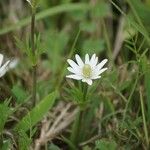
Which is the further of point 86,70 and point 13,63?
point 13,63

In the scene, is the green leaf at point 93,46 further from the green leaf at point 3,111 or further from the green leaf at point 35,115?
the green leaf at point 3,111

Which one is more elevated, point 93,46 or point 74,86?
point 93,46

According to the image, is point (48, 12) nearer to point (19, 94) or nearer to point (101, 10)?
point (101, 10)

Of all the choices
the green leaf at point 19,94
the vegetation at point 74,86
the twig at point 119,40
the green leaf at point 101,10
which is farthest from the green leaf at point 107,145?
the green leaf at point 101,10

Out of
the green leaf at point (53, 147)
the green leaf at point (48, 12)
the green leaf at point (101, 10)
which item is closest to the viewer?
the green leaf at point (53, 147)

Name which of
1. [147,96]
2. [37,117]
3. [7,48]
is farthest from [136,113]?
[7,48]

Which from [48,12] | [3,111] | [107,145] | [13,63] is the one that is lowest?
[107,145]

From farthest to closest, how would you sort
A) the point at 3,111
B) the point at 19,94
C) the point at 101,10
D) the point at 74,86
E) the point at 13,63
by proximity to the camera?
the point at 101,10 < the point at 13,63 < the point at 19,94 < the point at 74,86 < the point at 3,111

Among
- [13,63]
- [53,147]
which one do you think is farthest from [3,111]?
[13,63]

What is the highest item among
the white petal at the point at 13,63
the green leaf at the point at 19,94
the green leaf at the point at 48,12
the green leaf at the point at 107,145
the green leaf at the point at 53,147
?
the green leaf at the point at 48,12

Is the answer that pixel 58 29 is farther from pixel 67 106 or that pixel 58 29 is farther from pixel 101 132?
pixel 101 132
